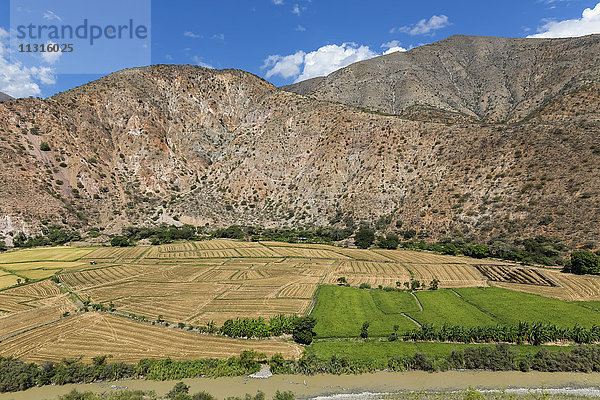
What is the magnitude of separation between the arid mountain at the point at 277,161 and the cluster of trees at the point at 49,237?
7.66 ft

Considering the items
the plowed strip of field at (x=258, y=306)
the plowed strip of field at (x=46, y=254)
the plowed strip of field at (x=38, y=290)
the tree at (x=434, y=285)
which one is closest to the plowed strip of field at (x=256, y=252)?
the plowed strip of field at (x=258, y=306)

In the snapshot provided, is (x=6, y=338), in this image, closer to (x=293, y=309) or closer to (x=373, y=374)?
(x=293, y=309)

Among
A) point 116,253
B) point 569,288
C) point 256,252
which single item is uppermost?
point 569,288

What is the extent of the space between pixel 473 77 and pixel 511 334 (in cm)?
15718

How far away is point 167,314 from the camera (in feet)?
122

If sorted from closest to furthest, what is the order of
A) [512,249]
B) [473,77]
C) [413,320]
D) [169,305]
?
1. [413,320]
2. [169,305]
3. [512,249]
4. [473,77]

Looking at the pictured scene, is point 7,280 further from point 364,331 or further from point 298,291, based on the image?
point 364,331

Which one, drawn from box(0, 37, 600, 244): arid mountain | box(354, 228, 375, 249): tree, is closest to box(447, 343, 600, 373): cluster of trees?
box(0, 37, 600, 244): arid mountain

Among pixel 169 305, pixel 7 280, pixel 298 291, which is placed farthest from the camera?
pixel 7 280

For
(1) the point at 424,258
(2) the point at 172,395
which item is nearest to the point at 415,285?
(1) the point at 424,258

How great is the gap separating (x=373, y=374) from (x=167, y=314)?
2331 centimetres

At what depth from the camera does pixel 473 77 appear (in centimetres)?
15725

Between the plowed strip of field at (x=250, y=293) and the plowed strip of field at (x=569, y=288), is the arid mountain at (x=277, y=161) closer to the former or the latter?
the plowed strip of field at (x=569, y=288)

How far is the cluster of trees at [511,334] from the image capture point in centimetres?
3010
